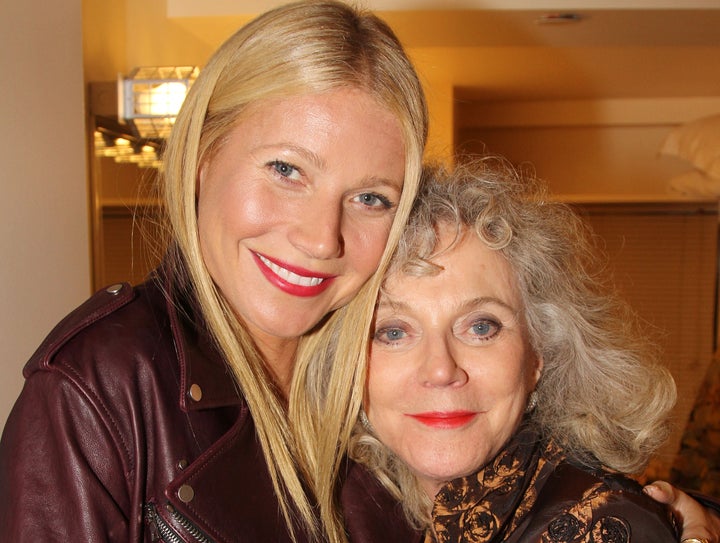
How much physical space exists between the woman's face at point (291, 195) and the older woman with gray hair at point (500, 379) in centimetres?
19

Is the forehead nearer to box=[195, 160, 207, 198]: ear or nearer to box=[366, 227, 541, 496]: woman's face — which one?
box=[366, 227, 541, 496]: woman's face

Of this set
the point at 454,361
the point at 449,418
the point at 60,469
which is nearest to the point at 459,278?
the point at 454,361

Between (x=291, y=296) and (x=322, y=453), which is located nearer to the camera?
(x=291, y=296)

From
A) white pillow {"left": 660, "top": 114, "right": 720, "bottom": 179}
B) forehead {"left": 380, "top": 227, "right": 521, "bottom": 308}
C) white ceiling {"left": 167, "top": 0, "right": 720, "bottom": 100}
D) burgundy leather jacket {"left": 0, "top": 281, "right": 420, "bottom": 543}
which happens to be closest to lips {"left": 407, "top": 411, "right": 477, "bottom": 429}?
forehead {"left": 380, "top": 227, "right": 521, "bottom": 308}

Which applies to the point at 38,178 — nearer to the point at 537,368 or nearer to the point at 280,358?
the point at 280,358

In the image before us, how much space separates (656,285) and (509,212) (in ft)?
20.2

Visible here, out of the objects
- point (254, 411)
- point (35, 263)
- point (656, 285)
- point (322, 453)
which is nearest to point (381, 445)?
point (322, 453)

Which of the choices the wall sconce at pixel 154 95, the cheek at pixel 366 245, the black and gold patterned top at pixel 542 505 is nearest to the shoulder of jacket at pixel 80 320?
the cheek at pixel 366 245

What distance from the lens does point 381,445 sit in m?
1.71

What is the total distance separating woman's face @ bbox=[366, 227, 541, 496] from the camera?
1.51 metres

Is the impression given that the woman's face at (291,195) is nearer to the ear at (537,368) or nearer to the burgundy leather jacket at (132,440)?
the burgundy leather jacket at (132,440)

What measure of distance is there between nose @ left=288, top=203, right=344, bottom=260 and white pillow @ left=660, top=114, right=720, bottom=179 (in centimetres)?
380

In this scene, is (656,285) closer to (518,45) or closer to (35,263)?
(518,45)

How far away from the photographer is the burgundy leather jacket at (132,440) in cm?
109
